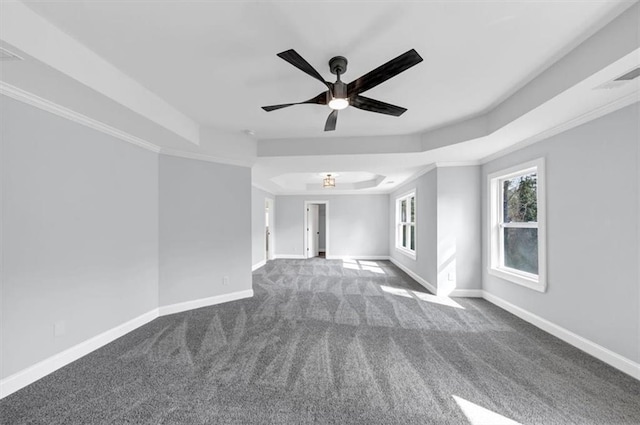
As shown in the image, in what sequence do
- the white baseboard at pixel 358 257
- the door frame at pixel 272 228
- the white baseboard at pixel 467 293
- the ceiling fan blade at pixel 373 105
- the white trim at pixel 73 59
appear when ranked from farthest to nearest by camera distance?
1. the white baseboard at pixel 358 257
2. the door frame at pixel 272 228
3. the white baseboard at pixel 467 293
4. the ceiling fan blade at pixel 373 105
5. the white trim at pixel 73 59

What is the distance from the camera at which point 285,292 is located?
464 cm

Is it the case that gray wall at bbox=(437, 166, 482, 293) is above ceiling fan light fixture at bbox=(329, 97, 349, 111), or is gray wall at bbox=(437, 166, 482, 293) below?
below

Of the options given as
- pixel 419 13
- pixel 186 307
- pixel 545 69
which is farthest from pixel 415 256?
pixel 419 13

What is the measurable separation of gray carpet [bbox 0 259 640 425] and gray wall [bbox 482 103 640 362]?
0.36 m

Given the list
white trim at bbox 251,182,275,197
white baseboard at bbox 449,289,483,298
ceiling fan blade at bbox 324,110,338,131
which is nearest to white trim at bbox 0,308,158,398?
ceiling fan blade at bbox 324,110,338,131

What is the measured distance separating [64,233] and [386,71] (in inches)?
121

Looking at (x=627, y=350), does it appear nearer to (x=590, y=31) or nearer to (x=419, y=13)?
(x=590, y=31)

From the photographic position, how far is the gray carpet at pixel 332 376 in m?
1.76

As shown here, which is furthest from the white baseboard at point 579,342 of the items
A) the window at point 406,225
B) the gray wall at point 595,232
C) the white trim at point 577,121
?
the window at point 406,225

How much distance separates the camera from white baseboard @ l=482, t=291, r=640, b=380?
2.16 meters

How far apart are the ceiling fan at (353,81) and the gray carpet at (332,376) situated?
2.22m

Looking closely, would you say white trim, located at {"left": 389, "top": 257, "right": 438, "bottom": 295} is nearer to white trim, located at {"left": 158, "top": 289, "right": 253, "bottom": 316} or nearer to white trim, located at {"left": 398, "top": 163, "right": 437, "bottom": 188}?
white trim, located at {"left": 398, "top": 163, "right": 437, "bottom": 188}

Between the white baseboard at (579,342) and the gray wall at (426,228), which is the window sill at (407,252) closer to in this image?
the gray wall at (426,228)

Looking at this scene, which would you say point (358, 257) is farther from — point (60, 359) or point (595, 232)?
point (60, 359)
